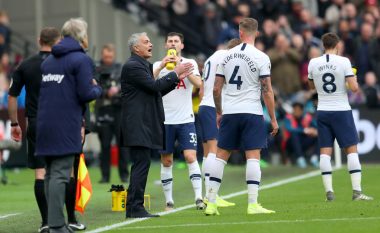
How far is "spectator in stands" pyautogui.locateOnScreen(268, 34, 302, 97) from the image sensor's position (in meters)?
27.5

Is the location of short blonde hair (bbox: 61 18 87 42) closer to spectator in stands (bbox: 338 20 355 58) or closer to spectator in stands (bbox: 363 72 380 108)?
spectator in stands (bbox: 363 72 380 108)

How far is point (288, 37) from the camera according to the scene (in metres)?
29.2

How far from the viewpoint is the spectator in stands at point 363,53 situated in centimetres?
2736

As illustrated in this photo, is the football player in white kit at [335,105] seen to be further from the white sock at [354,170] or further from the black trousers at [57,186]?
the black trousers at [57,186]

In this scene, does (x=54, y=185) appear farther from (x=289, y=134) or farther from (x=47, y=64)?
(x=289, y=134)

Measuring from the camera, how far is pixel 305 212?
44.7ft

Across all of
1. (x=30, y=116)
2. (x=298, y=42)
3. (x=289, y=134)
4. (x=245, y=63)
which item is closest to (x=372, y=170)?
(x=289, y=134)

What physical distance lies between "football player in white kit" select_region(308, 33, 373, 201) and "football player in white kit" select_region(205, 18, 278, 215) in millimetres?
2280

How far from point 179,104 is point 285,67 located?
12.3 meters

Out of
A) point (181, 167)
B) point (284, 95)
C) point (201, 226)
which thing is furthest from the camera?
point (284, 95)

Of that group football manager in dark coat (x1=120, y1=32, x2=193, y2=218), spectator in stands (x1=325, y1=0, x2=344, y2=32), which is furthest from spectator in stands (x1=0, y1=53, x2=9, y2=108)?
football manager in dark coat (x1=120, y1=32, x2=193, y2=218)

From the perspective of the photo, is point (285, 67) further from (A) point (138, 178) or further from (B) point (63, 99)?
(B) point (63, 99)

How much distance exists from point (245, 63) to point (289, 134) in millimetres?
12825

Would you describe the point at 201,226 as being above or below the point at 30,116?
below
